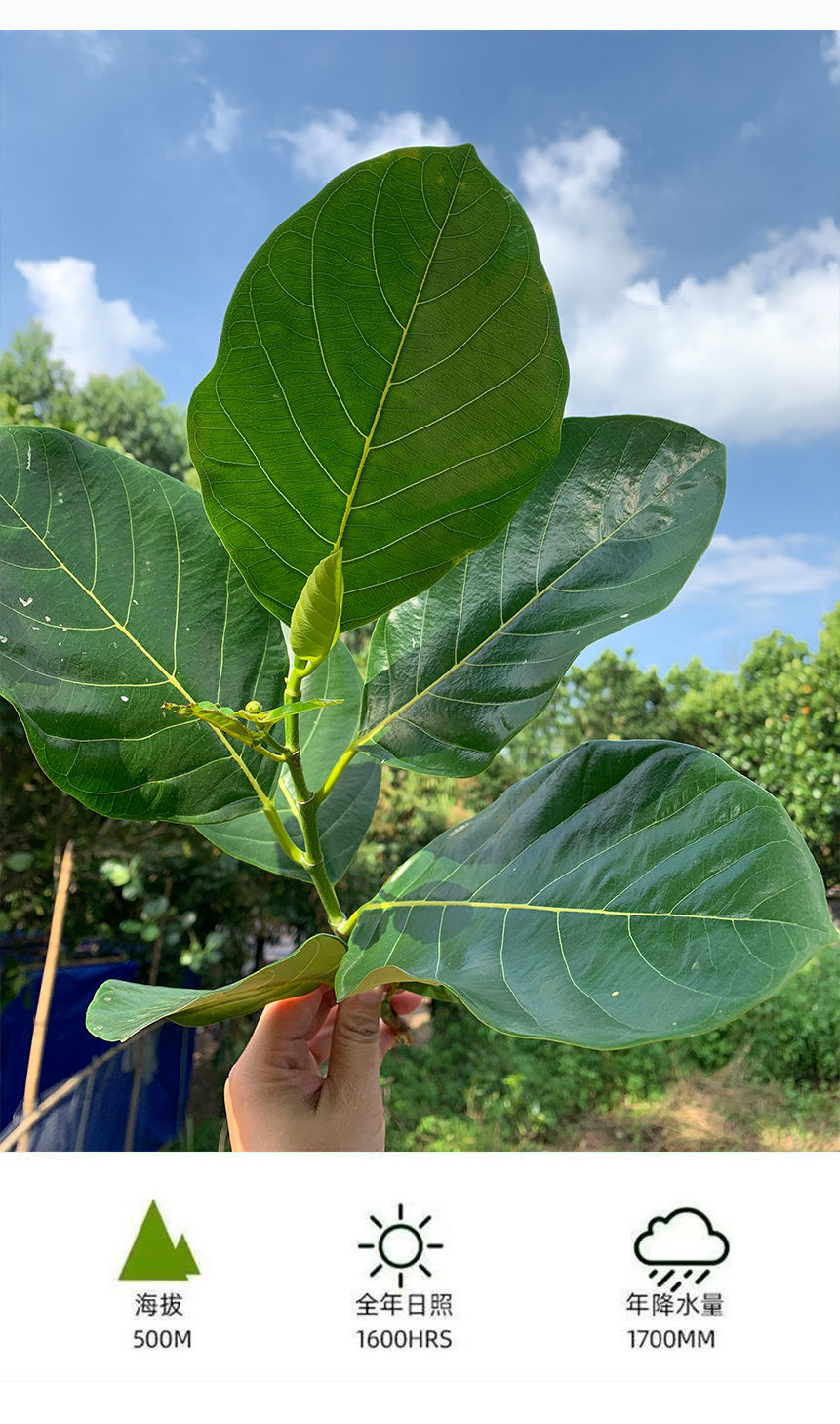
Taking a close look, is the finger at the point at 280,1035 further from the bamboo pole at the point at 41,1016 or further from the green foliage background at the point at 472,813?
the green foliage background at the point at 472,813

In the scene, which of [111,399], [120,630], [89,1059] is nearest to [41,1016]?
[89,1059]

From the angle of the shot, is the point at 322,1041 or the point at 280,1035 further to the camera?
the point at 322,1041

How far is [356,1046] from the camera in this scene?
1.84 ft

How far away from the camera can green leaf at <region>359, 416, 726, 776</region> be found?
0.36 meters

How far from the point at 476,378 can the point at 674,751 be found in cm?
15

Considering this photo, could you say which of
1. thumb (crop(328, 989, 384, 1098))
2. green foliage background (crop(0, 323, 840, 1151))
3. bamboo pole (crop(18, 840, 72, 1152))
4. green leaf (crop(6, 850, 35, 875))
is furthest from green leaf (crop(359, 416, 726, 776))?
green foliage background (crop(0, 323, 840, 1151))

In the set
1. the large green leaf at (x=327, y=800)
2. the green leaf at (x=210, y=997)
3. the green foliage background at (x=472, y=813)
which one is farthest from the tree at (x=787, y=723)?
the green leaf at (x=210, y=997)

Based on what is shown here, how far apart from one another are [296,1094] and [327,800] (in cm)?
27

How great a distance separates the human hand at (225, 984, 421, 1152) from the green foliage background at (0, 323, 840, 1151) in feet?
6.95

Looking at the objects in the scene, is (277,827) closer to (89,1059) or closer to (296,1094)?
(296,1094)

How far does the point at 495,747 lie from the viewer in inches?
14.2

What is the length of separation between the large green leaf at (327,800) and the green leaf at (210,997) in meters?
0.09
